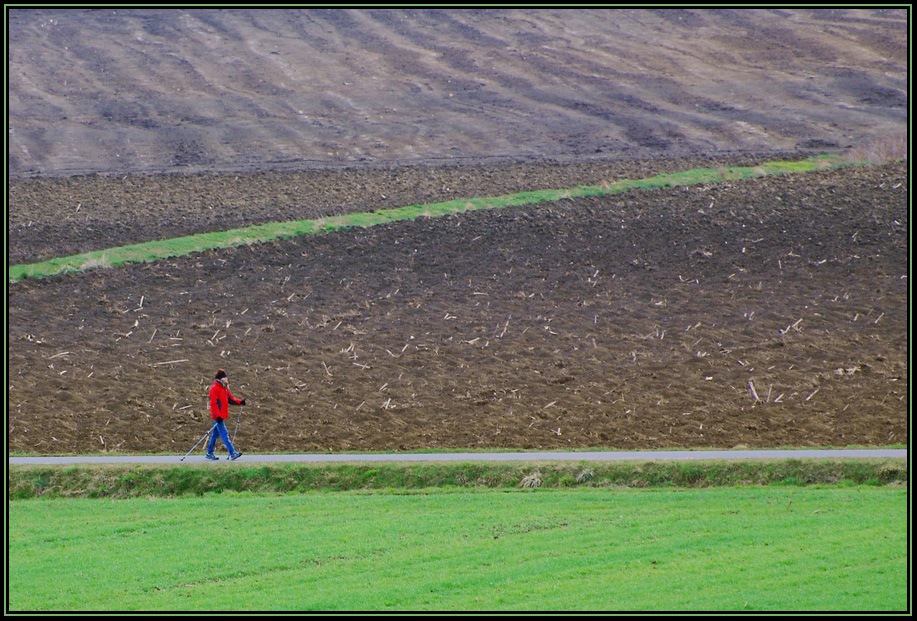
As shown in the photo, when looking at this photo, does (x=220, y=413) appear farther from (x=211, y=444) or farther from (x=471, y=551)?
(x=471, y=551)

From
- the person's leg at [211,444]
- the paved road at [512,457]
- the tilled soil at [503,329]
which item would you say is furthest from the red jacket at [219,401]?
the tilled soil at [503,329]

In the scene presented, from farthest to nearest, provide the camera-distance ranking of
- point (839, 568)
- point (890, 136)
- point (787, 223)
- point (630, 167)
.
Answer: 1. point (890, 136)
2. point (630, 167)
3. point (787, 223)
4. point (839, 568)

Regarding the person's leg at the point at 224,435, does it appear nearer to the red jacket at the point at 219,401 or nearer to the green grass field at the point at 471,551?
the red jacket at the point at 219,401

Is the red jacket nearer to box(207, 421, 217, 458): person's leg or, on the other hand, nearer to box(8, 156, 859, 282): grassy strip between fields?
box(207, 421, 217, 458): person's leg

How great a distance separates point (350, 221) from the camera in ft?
102

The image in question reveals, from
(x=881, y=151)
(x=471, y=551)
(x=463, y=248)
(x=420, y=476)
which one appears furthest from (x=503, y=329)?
(x=881, y=151)

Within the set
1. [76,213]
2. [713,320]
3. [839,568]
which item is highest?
[839,568]

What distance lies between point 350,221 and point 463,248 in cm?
438

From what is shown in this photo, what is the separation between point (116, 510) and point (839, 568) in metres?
9.32

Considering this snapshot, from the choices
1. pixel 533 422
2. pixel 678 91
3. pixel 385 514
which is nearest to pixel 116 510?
pixel 385 514

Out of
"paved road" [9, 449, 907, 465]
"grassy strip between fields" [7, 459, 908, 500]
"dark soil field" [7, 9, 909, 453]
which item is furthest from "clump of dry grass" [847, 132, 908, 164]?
"grassy strip between fields" [7, 459, 908, 500]

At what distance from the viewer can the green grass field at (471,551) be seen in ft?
34.2

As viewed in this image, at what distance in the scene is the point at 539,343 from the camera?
21.7 metres

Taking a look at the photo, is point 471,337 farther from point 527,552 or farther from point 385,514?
point 527,552
